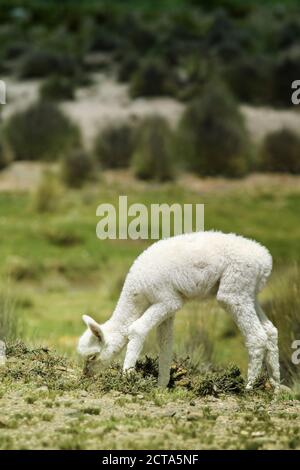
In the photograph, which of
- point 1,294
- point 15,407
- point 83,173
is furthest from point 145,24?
point 15,407

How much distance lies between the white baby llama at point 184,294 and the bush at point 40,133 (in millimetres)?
30633

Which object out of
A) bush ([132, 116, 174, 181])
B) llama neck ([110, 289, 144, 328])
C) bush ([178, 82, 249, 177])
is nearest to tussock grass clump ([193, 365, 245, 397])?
llama neck ([110, 289, 144, 328])

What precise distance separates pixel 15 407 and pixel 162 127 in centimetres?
3236

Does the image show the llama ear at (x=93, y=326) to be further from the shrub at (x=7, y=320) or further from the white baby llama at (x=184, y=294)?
the shrub at (x=7, y=320)

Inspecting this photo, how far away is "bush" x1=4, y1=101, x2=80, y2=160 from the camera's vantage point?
137ft

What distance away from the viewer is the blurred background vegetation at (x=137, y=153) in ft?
69.5

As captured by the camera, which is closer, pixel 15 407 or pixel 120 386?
pixel 15 407

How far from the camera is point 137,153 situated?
39469 mm

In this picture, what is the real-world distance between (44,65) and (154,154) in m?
19.6

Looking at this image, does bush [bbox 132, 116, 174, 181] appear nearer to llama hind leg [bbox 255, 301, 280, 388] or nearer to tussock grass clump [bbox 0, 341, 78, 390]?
tussock grass clump [bbox 0, 341, 78, 390]

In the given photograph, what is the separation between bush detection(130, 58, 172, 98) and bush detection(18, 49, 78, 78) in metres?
5.85

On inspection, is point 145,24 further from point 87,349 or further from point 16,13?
point 87,349

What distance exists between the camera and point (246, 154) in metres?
40.1

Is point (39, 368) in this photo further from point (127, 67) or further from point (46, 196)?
point (127, 67)
